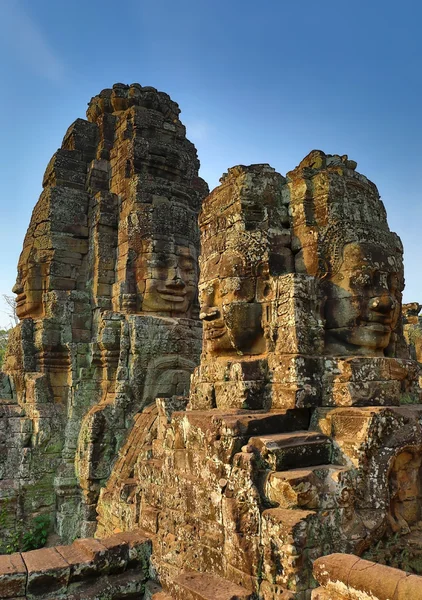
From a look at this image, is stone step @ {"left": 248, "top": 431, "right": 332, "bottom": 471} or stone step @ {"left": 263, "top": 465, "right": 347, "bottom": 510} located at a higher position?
stone step @ {"left": 248, "top": 431, "right": 332, "bottom": 471}

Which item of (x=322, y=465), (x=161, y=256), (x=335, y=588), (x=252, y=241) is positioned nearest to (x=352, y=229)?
(x=252, y=241)

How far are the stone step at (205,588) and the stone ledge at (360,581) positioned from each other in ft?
2.28

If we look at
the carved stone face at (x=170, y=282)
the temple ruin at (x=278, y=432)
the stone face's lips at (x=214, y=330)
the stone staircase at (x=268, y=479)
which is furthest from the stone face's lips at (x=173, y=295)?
the stone staircase at (x=268, y=479)

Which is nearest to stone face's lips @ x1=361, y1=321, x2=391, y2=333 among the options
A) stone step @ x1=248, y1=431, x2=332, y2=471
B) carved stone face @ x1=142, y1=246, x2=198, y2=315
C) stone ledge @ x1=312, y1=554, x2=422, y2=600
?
stone step @ x1=248, y1=431, x2=332, y2=471

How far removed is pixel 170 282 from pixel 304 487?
6.53m

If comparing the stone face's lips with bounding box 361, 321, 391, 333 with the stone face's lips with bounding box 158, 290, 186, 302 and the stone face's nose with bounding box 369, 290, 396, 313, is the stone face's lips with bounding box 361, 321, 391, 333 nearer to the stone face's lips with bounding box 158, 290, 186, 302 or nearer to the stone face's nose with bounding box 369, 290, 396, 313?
the stone face's nose with bounding box 369, 290, 396, 313

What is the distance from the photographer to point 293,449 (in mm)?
3664

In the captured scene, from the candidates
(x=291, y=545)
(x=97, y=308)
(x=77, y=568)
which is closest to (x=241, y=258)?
(x=291, y=545)

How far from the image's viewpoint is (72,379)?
9430 mm

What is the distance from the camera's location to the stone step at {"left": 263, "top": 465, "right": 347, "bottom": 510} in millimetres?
3352

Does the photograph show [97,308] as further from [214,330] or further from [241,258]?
[241,258]

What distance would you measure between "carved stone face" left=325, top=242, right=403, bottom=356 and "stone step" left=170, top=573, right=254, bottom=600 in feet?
6.82

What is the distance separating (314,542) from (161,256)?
274 inches

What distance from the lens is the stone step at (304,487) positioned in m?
3.35
